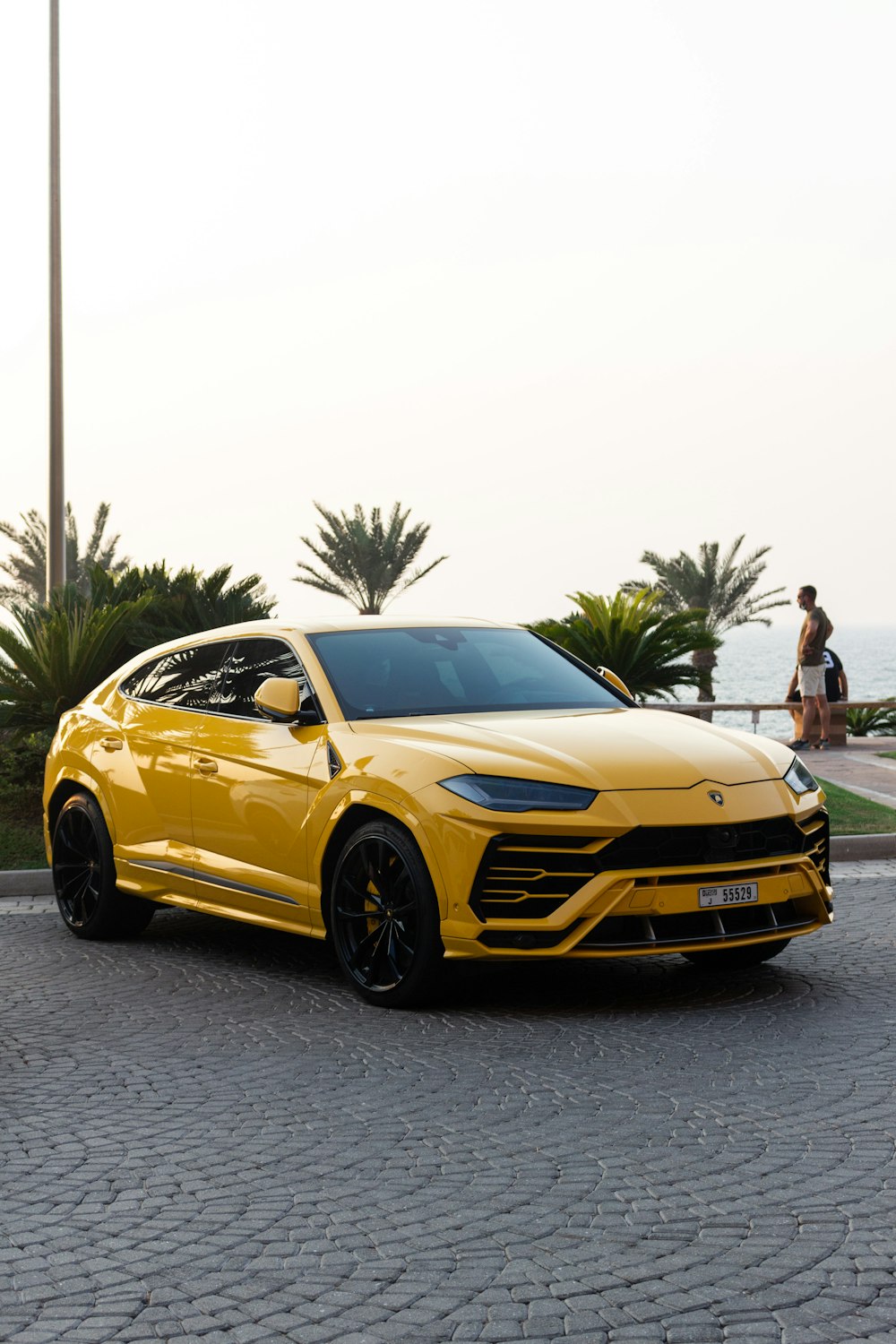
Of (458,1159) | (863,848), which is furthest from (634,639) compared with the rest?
(458,1159)

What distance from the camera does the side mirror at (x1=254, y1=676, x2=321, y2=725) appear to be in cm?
755

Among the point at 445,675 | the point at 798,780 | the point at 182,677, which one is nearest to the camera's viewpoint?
the point at 798,780

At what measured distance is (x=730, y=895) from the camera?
22.3 ft

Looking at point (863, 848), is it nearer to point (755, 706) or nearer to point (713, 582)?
point (755, 706)

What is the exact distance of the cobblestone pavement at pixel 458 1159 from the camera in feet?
12.2

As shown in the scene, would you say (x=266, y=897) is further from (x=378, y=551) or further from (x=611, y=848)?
(x=378, y=551)

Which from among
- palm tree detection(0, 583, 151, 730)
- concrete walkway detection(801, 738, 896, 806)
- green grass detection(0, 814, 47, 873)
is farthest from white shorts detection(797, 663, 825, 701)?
green grass detection(0, 814, 47, 873)

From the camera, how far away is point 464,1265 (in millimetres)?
3938

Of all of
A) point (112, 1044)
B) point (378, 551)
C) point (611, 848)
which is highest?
point (378, 551)

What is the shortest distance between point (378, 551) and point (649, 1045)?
36347mm

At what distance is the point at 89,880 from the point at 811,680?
12.7 metres

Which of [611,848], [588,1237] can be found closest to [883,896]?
[611,848]

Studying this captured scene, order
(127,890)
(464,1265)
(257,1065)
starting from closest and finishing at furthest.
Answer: (464,1265)
(257,1065)
(127,890)

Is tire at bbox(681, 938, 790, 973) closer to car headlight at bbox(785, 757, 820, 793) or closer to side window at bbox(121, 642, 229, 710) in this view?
car headlight at bbox(785, 757, 820, 793)
